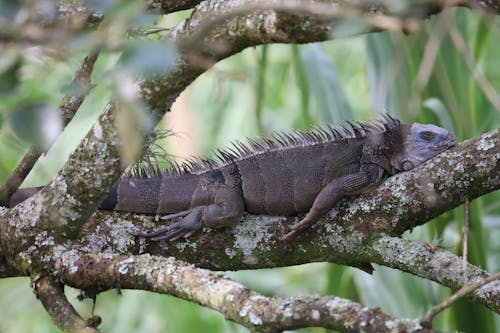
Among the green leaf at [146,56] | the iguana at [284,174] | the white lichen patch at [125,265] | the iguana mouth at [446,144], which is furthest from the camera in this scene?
the iguana mouth at [446,144]

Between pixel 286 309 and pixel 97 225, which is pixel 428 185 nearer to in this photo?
pixel 286 309

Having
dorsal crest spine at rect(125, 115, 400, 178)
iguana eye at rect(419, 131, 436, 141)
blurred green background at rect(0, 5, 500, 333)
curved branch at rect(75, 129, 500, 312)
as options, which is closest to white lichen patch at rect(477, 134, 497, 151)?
curved branch at rect(75, 129, 500, 312)

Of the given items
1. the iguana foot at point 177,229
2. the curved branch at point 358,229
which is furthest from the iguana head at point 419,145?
the iguana foot at point 177,229

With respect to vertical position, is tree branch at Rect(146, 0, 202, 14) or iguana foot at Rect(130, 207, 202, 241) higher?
tree branch at Rect(146, 0, 202, 14)

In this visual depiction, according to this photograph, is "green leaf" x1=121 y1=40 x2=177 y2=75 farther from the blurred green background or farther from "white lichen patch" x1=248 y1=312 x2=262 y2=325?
"white lichen patch" x1=248 y1=312 x2=262 y2=325

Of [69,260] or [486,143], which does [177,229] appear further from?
[486,143]

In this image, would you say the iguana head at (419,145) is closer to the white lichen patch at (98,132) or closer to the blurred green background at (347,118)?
the blurred green background at (347,118)

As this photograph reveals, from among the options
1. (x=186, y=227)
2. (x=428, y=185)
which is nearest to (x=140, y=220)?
(x=186, y=227)

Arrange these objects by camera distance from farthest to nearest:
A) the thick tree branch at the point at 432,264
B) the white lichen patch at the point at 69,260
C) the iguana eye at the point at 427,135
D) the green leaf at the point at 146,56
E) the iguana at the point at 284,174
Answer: the iguana eye at the point at 427,135
the iguana at the point at 284,174
the white lichen patch at the point at 69,260
the thick tree branch at the point at 432,264
the green leaf at the point at 146,56
